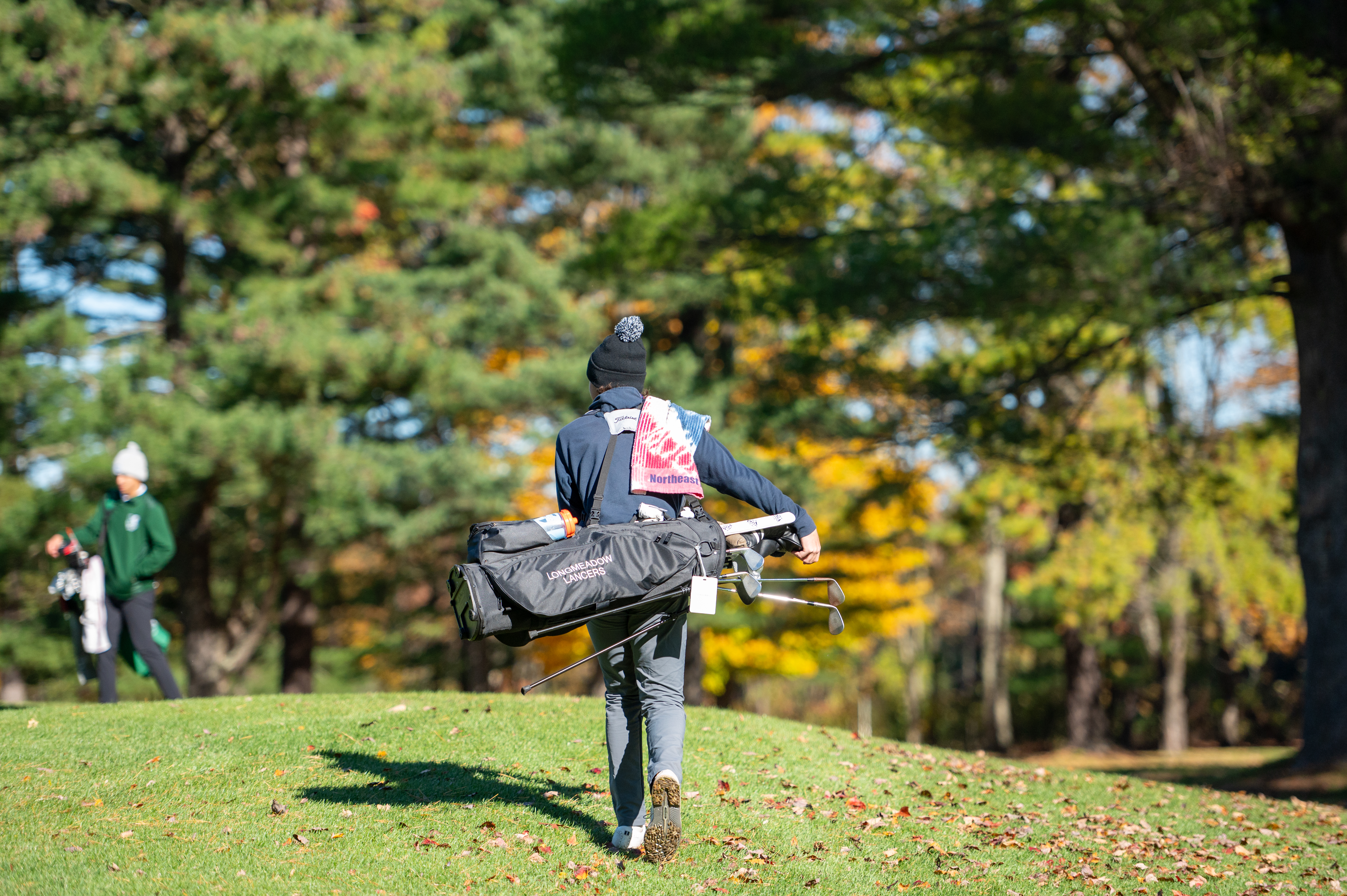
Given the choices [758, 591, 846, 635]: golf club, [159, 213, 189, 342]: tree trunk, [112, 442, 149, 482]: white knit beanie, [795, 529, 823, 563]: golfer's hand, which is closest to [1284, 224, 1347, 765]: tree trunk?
[758, 591, 846, 635]: golf club

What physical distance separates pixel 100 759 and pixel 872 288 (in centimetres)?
759

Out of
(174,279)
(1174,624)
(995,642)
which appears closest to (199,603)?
(174,279)

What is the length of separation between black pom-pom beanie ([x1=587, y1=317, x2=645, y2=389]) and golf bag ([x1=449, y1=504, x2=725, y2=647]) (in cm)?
60

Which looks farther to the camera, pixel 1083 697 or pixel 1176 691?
pixel 1176 691

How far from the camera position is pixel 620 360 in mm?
4078

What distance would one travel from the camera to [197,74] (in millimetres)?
13609

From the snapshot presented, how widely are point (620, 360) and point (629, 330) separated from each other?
0.39 ft

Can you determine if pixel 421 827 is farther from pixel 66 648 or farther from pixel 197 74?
pixel 66 648

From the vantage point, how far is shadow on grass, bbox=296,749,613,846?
471cm

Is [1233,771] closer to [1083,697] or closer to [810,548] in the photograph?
[1083,697]

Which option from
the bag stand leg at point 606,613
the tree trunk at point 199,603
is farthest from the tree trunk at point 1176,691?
the bag stand leg at point 606,613

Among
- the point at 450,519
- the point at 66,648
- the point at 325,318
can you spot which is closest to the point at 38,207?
the point at 325,318

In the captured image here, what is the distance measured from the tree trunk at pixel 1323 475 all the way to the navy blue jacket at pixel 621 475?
746cm

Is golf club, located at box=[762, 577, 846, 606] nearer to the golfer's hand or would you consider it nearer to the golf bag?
the golfer's hand
